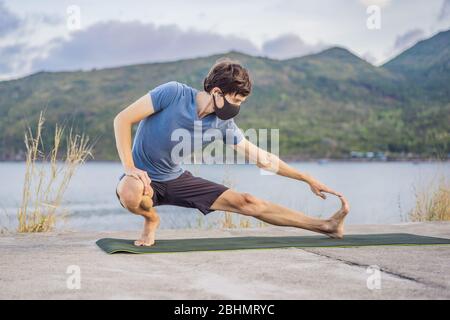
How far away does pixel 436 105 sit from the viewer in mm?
57062

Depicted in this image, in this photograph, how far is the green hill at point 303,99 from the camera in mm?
54781

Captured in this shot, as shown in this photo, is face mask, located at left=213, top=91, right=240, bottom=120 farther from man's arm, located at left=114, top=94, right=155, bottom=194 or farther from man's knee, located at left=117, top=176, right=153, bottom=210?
man's knee, located at left=117, top=176, right=153, bottom=210

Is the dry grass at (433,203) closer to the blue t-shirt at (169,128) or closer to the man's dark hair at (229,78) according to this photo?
the blue t-shirt at (169,128)

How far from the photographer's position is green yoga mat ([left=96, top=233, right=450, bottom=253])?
4141 millimetres

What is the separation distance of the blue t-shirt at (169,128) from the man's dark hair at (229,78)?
169 millimetres

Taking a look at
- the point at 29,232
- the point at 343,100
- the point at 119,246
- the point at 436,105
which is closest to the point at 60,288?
the point at 119,246

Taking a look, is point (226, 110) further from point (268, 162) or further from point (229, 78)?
point (268, 162)

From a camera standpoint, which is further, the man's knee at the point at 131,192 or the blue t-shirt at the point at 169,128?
the blue t-shirt at the point at 169,128

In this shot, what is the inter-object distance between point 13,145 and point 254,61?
24.2m

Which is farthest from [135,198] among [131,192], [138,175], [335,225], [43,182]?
[43,182]

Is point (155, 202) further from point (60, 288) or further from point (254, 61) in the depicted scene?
point (254, 61)

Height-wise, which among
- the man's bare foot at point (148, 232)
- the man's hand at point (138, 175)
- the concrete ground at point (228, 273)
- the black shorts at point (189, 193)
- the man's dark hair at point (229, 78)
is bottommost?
the concrete ground at point (228, 273)

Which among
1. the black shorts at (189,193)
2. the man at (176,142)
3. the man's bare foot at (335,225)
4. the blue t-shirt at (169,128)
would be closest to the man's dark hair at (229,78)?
the man at (176,142)

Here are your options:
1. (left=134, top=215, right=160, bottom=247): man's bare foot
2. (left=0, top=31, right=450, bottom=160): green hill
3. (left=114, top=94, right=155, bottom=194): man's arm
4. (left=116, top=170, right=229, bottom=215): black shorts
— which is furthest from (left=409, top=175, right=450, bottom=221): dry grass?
(left=0, top=31, right=450, bottom=160): green hill
